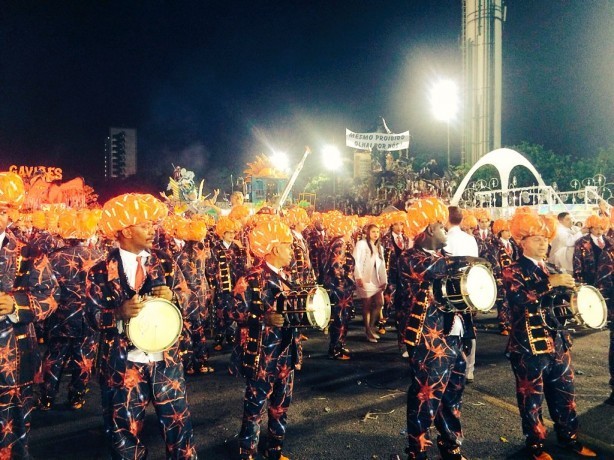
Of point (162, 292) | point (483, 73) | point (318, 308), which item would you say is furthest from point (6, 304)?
point (483, 73)

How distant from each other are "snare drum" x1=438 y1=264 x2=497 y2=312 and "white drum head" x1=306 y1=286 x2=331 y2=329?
3.40 feet

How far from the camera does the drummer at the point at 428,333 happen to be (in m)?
4.07

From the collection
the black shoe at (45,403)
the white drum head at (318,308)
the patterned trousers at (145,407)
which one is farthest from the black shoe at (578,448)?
the black shoe at (45,403)

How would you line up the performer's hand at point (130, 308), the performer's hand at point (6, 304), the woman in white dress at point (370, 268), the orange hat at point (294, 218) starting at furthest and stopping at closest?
the orange hat at point (294, 218), the woman in white dress at point (370, 268), the performer's hand at point (6, 304), the performer's hand at point (130, 308)

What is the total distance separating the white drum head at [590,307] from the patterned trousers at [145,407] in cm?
349

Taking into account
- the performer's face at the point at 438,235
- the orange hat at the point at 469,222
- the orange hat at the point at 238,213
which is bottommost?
the performer's face at the point at 438,235

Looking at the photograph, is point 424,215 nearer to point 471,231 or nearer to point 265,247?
point 265,247

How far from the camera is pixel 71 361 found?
6.30 meters

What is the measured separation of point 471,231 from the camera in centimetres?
1250

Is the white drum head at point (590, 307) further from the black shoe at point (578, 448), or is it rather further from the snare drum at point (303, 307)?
the snare drum at point (303, 307)

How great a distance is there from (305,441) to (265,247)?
2.28 metres

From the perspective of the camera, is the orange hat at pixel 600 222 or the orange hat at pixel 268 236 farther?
the orange hat at pixel 600 222

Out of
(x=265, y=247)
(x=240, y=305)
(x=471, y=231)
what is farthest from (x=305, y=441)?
(x=471, y=231)

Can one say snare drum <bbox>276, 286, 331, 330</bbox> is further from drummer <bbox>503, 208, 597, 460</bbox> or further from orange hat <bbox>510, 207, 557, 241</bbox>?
orange hat <bbox>510, 207, 557, 241</bbox>
